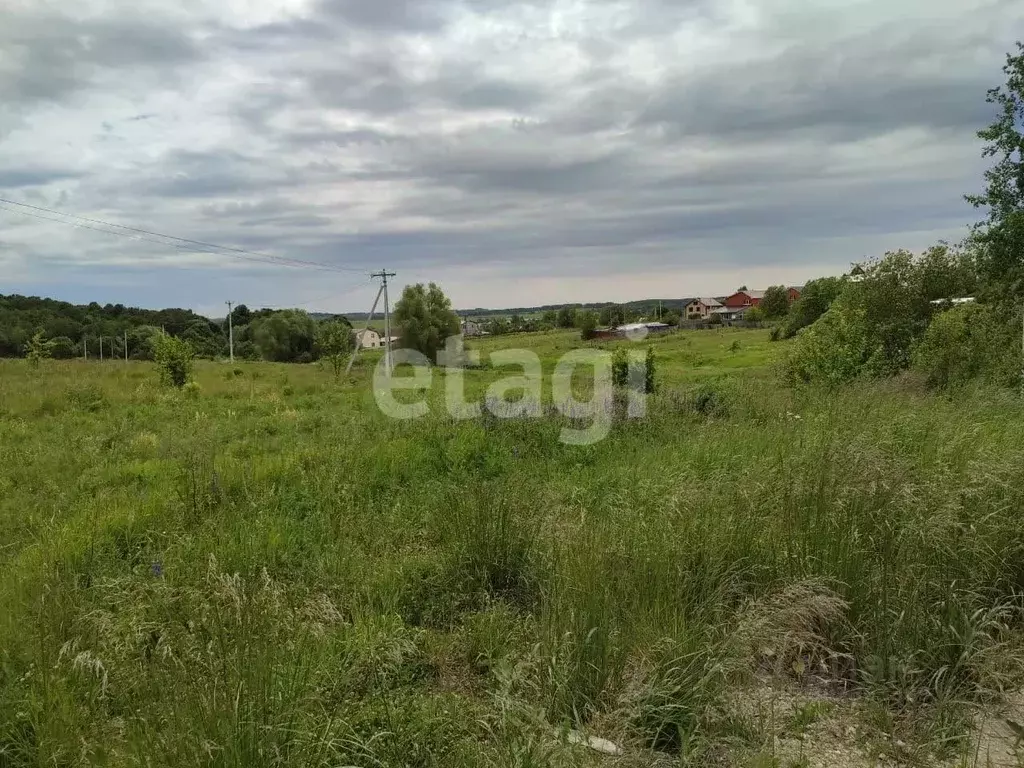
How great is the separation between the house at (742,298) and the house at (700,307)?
2017 millimetres

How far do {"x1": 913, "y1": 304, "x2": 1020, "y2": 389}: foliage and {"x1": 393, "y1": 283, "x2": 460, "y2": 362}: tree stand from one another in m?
38.2

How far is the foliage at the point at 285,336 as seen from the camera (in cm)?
6172

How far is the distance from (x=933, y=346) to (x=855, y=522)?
12890mm

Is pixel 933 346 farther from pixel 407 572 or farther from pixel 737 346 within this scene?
pixel 737 346

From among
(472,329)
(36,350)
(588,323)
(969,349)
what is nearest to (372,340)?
(472,329)

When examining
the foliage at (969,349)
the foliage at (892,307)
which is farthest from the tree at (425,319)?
the foliage at (969,349)

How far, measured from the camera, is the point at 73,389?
14.0 meters

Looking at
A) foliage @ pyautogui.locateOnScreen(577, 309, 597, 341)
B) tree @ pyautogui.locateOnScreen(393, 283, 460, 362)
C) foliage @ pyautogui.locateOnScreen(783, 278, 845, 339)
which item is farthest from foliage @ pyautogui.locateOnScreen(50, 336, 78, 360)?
foliage @ pyautogui.locateOnScreen(783, 278, 845, 339)

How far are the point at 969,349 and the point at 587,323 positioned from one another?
216 ft

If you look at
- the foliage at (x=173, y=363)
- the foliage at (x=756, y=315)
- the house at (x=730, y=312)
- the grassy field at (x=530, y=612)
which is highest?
the house at (x=730, y=312)

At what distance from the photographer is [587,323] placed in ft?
252

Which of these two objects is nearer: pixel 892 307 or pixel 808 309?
pixel 892 307

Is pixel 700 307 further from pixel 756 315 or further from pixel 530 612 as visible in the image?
pixel 530 612

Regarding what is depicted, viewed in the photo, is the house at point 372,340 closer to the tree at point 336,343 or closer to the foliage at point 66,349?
the tree at point 336,343
